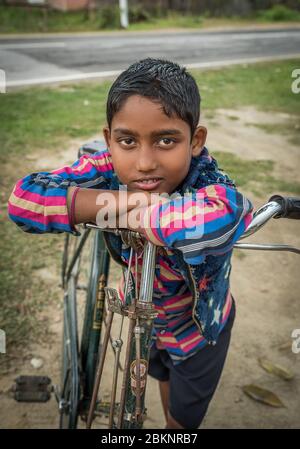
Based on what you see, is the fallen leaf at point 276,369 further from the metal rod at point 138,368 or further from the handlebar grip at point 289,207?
the metal rod at point 138,368

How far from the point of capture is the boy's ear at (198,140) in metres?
1.34

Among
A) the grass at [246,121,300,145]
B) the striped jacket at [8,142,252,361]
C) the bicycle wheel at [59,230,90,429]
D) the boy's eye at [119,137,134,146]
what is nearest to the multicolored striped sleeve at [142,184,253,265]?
the striped jacket at [8,142,252,361]

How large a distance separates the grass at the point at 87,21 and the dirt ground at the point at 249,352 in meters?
13.5

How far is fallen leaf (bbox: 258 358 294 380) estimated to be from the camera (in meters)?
2.61

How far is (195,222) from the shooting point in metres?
1.04

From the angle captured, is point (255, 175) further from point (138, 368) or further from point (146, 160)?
point (138, 368)

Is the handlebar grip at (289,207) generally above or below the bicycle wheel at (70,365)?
above

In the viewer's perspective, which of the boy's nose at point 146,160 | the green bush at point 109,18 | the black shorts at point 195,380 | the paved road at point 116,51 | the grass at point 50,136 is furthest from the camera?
the green bush at point 109,18

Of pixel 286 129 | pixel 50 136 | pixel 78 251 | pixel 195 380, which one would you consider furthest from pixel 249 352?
pixel 286 129

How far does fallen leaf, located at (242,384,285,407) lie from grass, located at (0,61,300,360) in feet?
4.24

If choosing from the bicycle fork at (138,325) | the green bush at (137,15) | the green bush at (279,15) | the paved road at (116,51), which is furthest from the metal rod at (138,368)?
the green bush at (279,15)

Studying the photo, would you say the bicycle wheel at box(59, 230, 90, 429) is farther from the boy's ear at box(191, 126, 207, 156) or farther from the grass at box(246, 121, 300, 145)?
the grass at box(246, 121, 300, 145)

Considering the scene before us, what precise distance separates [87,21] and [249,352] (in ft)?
53.7
